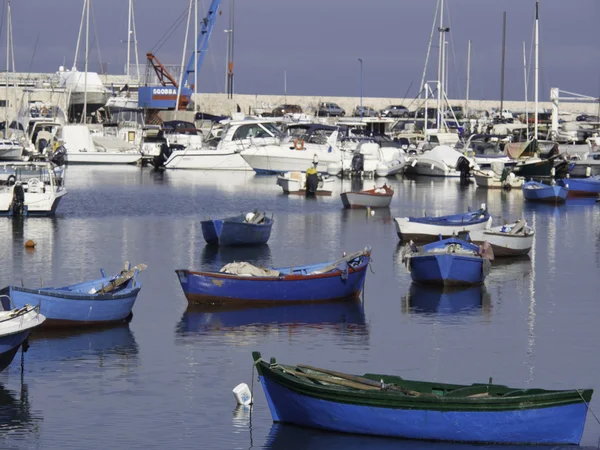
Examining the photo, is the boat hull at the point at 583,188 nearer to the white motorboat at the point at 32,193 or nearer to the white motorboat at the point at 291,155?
the white motorboat at the point at 291,155

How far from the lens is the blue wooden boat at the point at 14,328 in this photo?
16594 millimetres

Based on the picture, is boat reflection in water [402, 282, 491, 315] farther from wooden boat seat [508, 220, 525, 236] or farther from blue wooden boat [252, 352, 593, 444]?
blue wooden boat [252, 352, 593, 444]

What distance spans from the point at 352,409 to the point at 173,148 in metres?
61.2

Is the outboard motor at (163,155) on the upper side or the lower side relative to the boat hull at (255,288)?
upper

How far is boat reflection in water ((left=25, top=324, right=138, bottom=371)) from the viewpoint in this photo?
19.0 meters

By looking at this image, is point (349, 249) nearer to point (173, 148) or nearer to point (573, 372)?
point (573, 372)

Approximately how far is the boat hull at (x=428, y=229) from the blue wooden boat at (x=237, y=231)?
4100 mm

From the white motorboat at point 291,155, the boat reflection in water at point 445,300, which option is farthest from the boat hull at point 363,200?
the boat reflection in water at point 445,300

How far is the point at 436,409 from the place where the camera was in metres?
14.2

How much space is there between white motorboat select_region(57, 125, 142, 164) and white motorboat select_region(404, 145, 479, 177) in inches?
719

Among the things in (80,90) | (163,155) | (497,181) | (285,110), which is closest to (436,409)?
(497,181)

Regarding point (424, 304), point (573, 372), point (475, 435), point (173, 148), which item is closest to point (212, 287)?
point (424, 304)

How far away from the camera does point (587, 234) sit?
39594 millimetres

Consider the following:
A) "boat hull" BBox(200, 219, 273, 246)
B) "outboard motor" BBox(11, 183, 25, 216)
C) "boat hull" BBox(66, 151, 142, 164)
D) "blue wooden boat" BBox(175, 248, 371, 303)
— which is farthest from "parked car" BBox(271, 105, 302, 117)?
"blue wooden boat" BBox(175, 248, 371, 303)
